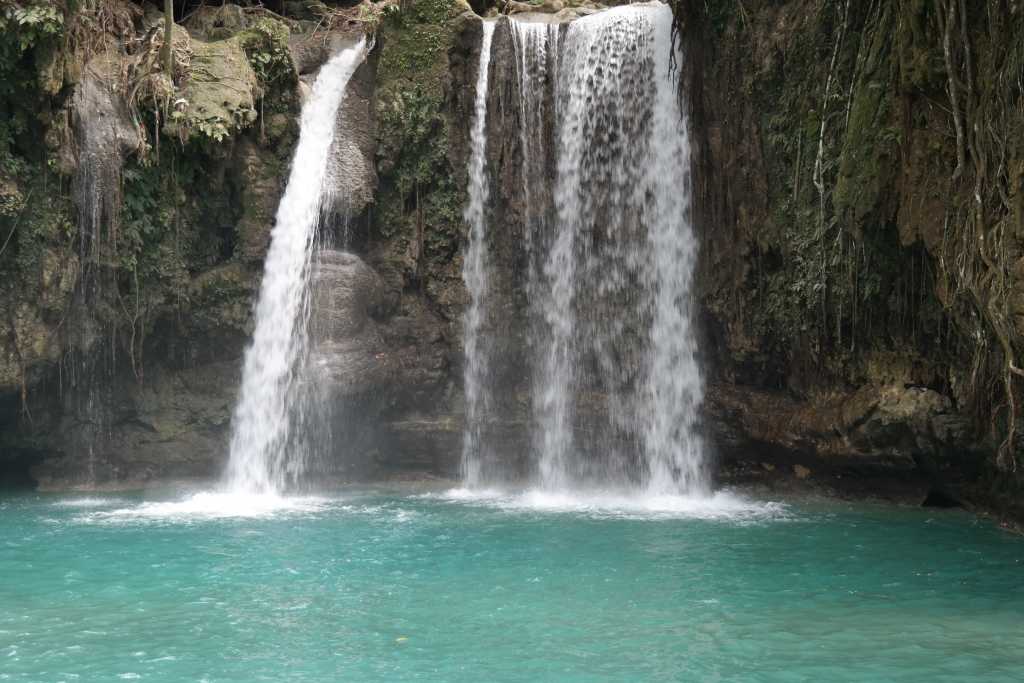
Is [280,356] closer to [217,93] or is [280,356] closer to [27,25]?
[217,93]

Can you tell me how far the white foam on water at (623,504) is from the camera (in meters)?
13.9

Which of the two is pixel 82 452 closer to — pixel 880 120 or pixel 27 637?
pixel 27 637

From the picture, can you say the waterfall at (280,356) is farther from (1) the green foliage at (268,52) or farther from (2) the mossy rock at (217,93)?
(1) the green foliage at (268,52)

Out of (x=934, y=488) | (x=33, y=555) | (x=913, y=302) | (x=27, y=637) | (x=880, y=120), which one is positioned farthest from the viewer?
(x=934, y=488)

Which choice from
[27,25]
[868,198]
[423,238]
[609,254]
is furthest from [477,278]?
[27,25]

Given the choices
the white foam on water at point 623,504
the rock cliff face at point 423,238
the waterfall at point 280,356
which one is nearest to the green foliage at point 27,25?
the rock cliff face at point 423,238

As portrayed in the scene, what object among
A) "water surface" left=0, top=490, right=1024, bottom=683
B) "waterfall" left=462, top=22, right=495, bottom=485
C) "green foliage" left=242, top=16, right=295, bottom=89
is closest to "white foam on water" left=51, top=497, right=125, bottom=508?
"water surface" left=0, top=490, right=1024, bottom=683

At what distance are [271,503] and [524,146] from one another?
22.2 feet

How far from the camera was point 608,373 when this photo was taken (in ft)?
54.9

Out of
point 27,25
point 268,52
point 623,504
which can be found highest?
point 268,52

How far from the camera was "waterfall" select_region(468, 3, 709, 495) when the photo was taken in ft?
53.3

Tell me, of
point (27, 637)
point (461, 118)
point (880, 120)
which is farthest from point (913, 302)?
point (27, 637)

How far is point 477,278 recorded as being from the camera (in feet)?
56.7

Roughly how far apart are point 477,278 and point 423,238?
109 centimetres
